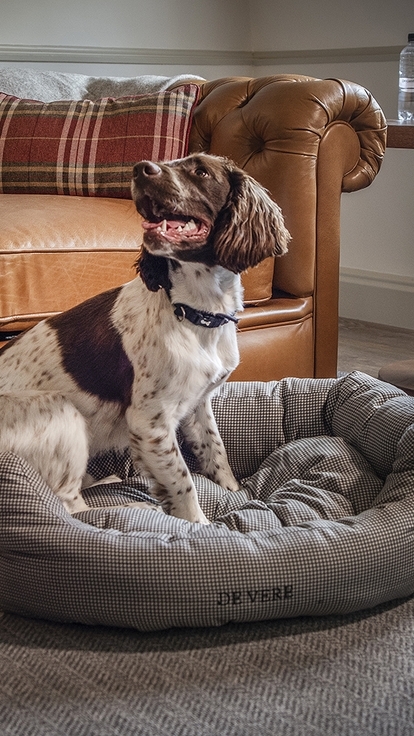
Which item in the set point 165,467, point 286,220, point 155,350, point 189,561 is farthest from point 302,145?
point 189,561

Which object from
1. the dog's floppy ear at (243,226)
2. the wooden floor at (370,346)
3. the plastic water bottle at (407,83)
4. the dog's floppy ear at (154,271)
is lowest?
the wooden floor at (370,346)

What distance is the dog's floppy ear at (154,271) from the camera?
193cm

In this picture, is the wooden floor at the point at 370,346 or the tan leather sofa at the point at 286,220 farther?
the wooden floor at the point at 370,346

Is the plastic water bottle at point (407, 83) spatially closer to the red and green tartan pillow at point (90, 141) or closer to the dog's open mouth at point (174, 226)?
the red and green tartan pillow at point (90, 141)

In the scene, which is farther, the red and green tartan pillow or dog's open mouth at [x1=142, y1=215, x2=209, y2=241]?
the red and green tartan pillow

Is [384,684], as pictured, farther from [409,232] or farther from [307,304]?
[409,232]

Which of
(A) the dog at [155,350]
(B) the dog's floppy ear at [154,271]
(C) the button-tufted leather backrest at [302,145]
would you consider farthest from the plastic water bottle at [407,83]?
(B) the dog's floppy ear at [154,271]

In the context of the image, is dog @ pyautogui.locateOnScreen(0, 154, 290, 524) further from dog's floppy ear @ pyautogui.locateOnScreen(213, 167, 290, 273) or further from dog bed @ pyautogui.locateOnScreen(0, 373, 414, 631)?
dog bed @ pyautogui.locateOnScreen(0, 373, 414, 631)

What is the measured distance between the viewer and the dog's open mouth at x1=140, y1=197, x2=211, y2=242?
1.79m

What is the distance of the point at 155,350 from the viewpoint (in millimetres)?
1955

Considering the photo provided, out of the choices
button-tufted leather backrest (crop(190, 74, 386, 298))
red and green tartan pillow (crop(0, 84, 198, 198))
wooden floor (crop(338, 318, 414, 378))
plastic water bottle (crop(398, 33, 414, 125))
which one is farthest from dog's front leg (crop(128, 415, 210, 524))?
plastic water bottle (crop(398, 33, 414, 125))

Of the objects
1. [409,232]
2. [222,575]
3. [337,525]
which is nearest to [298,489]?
[337,525]

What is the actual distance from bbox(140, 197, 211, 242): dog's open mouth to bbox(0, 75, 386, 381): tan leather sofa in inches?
31.8

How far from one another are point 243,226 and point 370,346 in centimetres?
227
